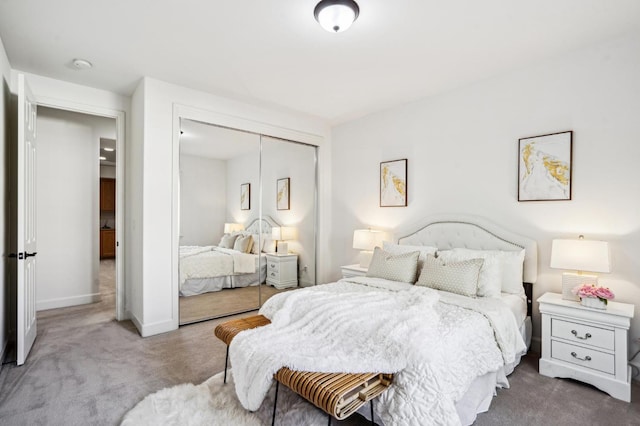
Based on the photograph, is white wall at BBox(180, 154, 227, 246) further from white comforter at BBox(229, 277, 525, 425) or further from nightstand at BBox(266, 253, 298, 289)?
white comforter at BBox(229, 277, 525, 425)

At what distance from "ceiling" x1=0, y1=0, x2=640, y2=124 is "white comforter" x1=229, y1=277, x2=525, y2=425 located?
6.60 ft

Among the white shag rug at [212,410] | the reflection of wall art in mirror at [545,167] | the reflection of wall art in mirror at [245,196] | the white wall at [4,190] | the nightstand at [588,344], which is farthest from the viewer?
the reflection of wall art in mirror at [245,196]

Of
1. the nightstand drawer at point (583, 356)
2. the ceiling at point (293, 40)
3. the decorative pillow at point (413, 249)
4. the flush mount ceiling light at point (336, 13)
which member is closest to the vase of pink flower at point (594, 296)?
the nightstand drawer at point (583, 356)

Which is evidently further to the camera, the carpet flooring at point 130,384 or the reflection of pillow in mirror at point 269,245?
the reflection of pillow in mirror at point 269,245

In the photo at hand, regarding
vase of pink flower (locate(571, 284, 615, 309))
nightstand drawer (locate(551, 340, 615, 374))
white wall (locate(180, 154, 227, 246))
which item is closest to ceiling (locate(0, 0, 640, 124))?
white wall (locate(180, 154, 227, 246))

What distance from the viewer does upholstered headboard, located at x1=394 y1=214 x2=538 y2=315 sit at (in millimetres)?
3053

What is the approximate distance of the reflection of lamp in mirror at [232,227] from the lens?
4125 millimetres

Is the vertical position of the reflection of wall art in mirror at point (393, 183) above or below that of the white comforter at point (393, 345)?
above

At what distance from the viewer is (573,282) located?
2.66 m

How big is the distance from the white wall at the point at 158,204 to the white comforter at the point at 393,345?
61.3 inches

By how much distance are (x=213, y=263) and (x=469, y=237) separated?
2.88 m

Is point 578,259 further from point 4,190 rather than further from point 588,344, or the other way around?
point 4,190

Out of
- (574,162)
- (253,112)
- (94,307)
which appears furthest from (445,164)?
(94,307)

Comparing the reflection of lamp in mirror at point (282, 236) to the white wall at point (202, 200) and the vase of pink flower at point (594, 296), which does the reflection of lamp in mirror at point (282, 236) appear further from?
the vase of pink flower at point (594, 296)
